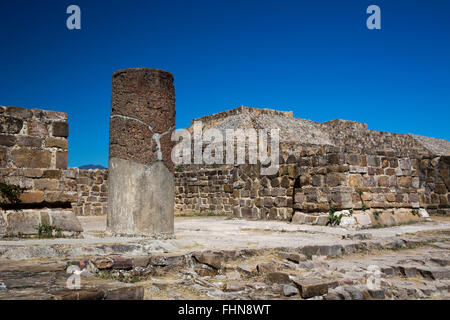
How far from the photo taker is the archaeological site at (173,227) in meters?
3.29

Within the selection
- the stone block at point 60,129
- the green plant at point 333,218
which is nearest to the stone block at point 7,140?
the stone block at point 60,129

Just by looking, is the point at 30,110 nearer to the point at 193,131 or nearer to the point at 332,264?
the point at 332,264

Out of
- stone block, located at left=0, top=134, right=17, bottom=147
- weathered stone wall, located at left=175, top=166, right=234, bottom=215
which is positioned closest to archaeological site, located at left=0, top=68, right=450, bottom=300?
stone block, located at left=0, top=134, right=17, bottom=147

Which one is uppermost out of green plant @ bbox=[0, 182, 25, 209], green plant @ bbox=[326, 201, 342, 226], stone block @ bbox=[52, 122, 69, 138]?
stone block @ bbox=[52, 122, 69, 138]

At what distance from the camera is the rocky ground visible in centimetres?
305

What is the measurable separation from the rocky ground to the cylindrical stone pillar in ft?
1.98

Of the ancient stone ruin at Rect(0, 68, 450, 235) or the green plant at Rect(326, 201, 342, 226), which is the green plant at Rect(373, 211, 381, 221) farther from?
the green plant at Rect(326, 201, 342, 226)

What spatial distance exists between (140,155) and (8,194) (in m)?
1.76

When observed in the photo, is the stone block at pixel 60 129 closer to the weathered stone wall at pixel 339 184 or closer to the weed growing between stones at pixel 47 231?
the weed growing between stones at pixel 47 231

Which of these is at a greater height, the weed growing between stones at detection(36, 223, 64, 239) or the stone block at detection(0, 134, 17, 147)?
the stone block at detection(0, 134, 17, 147)

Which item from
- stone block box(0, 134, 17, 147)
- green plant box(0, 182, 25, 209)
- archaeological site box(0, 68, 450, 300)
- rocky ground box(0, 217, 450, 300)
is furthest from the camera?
stone block box(0, 134, 17, 147)

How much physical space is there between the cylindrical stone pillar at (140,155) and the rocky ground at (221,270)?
60 centimetres

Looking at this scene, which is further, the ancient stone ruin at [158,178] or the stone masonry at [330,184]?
the stone masonry at [330,184]

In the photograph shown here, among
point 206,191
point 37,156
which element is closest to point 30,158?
point 37,156
